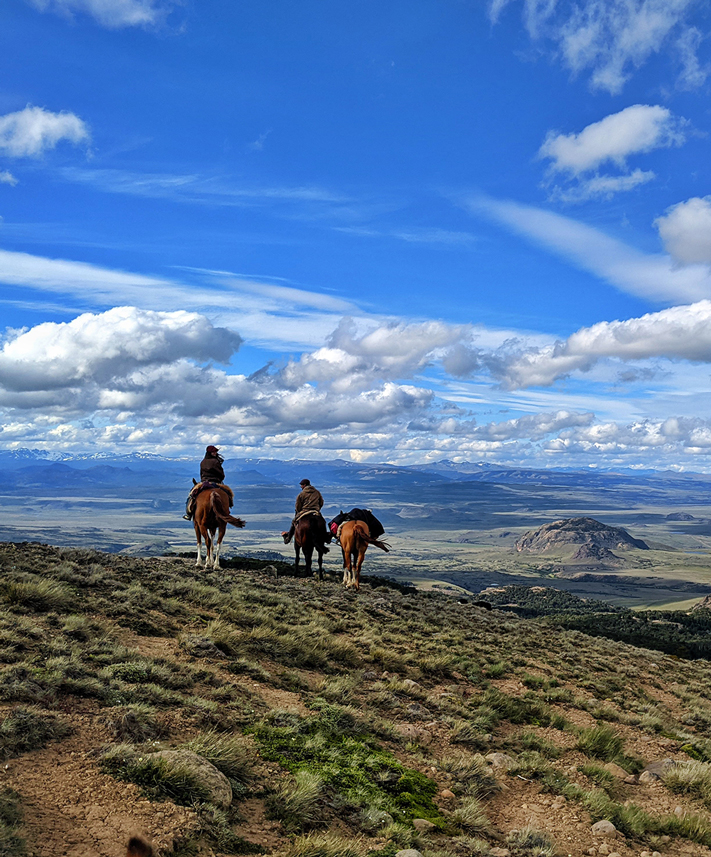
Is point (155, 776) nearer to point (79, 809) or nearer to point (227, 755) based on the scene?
point (79, 809)

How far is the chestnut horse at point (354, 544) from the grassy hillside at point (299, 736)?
790cm

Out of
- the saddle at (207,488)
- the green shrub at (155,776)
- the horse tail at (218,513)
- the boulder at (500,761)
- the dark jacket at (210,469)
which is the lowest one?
the boulder at (500,761)

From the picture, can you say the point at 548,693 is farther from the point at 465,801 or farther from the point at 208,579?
the point at 208,579

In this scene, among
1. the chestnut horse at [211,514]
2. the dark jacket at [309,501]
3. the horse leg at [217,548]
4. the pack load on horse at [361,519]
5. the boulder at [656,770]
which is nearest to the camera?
the boulder at [656,770]

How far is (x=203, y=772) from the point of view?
608 centimetres

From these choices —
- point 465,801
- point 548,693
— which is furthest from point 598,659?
point 465,801

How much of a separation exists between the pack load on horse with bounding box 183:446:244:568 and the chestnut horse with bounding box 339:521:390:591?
489cm

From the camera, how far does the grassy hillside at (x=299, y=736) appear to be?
569 cm

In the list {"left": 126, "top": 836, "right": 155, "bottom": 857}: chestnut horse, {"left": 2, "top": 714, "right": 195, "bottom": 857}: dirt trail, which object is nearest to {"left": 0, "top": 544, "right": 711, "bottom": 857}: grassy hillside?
{"left": 2, "top": 714, "right": 195, "bottom": 857}: dirt trail

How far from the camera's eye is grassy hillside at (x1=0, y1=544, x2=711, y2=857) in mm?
5691

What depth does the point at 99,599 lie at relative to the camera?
12578 millimetres

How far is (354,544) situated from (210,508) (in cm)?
638

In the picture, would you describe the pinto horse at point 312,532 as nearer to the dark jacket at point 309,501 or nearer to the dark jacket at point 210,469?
the dark jacket at point 309,501

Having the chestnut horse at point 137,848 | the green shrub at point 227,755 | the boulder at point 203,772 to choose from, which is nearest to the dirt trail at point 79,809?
the boulder at point 203,772
